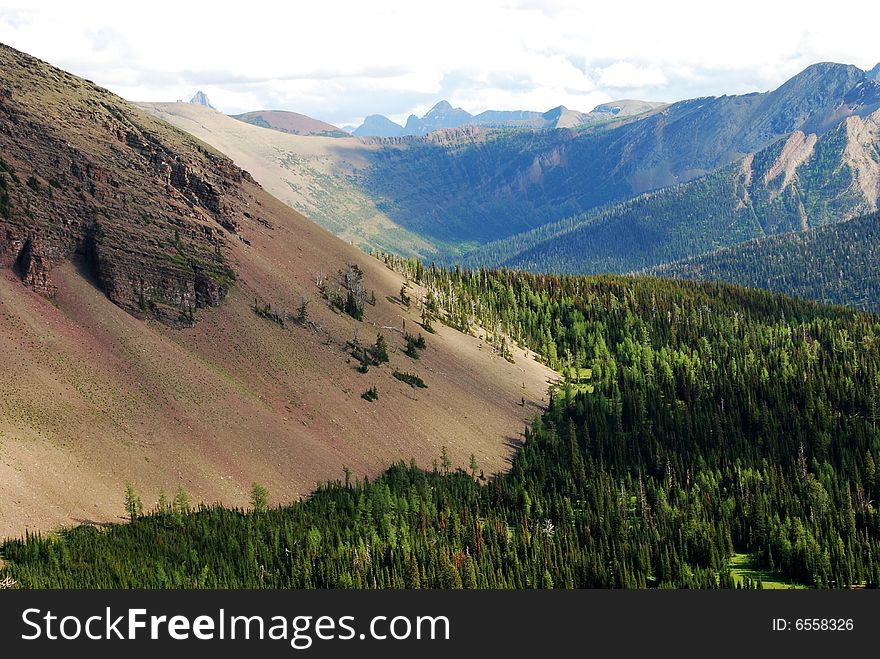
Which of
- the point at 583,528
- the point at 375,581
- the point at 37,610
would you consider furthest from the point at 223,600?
the point at 583,528

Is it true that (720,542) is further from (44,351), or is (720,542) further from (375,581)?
(44,351)

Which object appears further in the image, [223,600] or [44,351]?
[44,351]

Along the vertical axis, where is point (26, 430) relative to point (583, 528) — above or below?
above

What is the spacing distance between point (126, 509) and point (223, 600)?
6995cm

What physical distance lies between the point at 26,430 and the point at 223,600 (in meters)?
84.8

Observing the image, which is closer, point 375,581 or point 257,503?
point 375,581

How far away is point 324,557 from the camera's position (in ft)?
528

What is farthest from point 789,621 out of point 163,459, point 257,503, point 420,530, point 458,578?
point 163,459

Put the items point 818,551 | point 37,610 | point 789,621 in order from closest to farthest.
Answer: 1. point 37,610
2. point 789,621
3. point 818,551

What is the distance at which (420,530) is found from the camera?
598 ft

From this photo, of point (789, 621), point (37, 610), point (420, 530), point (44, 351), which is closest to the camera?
point (37, 610)

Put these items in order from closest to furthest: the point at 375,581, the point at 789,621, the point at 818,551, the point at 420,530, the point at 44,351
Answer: the point at 789,621, the point at 375,581, the point at 818,551, the point at 420,530, the point at 44,351

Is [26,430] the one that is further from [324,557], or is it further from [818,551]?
[818,551]

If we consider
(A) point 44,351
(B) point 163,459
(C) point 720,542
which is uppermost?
(A) point 44,351
